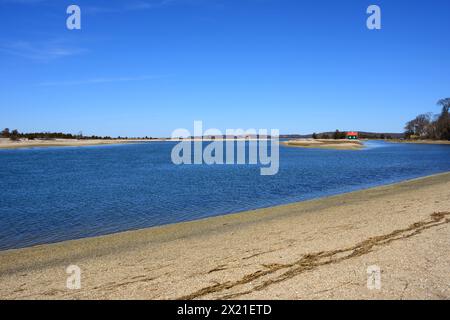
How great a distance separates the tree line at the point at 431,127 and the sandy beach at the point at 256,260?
14542 cm

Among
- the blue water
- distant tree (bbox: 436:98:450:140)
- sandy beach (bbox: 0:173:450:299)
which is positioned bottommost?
the blue water

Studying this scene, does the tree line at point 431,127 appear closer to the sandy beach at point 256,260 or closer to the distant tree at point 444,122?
the distant tree at point 444,122

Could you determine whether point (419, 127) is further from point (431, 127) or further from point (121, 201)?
point (121, 201)

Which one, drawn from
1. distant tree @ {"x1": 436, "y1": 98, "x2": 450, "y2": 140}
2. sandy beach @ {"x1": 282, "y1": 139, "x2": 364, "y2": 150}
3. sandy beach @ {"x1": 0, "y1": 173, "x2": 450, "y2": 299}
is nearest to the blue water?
sandy beach @ {"x1": 0, "y1": 173, "x2": 450, "y2": 299}

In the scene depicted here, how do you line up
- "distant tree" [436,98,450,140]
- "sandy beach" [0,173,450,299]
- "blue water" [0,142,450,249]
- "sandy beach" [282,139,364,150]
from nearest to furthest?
"sandy beach" [0,173,450,299]
"blue water" [0,142,450,249]
"sandy beach" [282,139,364,150]
"distant tree" [436,98,450,140]

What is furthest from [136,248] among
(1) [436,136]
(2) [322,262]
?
(1) [436,136]

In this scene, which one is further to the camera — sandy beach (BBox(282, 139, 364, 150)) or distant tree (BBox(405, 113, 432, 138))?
distant tree (BBox(405, 113, 432, 138))

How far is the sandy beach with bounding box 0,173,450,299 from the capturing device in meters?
6.33

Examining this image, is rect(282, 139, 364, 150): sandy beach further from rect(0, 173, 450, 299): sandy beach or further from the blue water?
rect(0, 173, 450, 299): sandy beach

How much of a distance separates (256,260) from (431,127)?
169m

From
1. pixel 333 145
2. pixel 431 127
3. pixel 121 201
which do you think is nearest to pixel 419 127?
pixel 431 127

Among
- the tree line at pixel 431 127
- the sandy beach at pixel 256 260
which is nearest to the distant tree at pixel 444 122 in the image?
the tree line at pixel 431 127

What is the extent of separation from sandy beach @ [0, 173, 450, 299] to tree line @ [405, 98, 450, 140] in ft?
477
